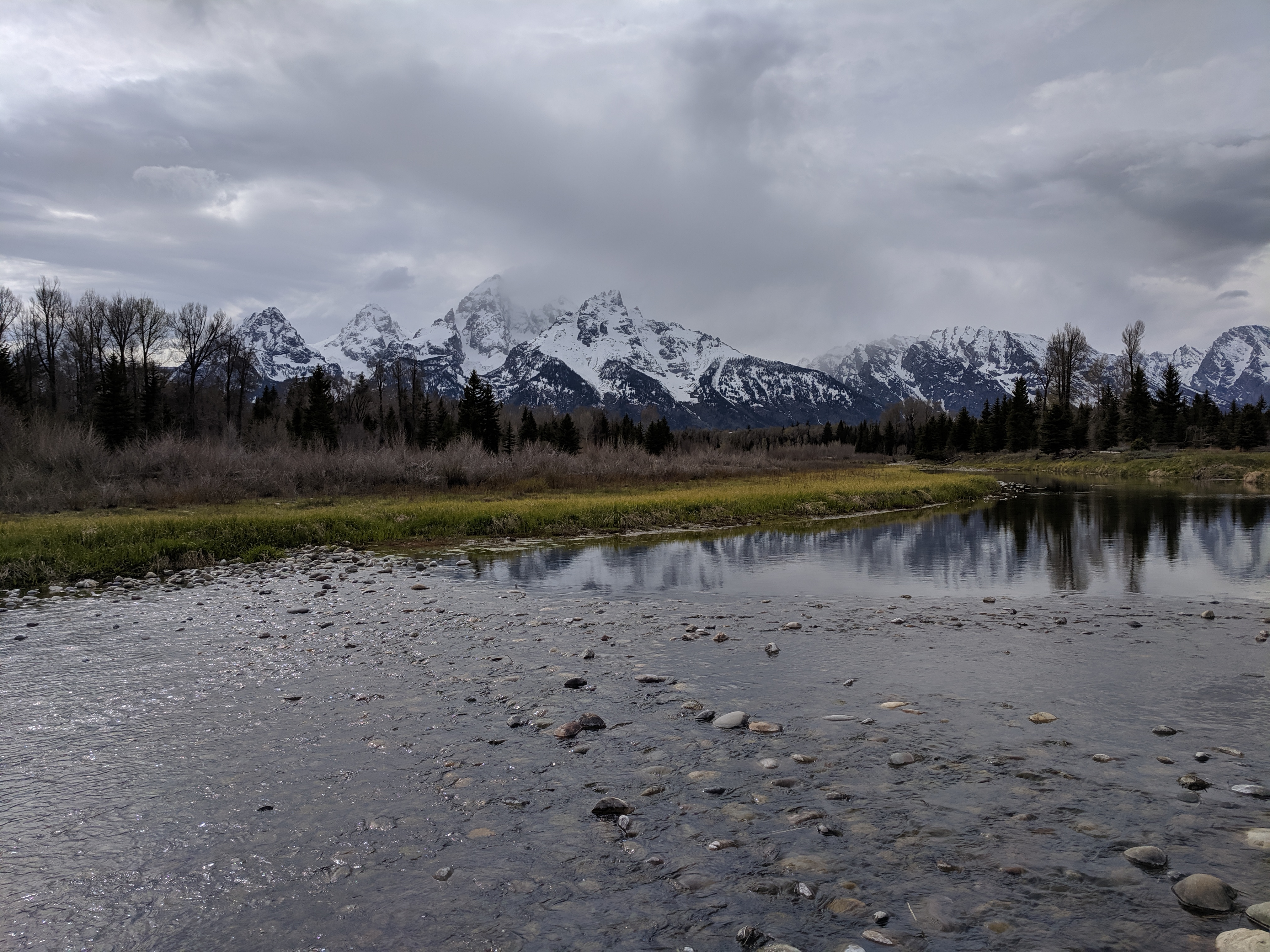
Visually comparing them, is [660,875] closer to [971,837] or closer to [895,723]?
[971,837]

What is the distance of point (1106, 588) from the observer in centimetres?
1548

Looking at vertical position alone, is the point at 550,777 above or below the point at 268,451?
below

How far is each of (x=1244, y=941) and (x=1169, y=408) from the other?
110 m

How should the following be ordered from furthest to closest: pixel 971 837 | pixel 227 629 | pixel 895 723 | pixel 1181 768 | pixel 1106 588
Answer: pixel 1106 588
pixel 227 629
pixel 895 723
pixel 1181 768
pixel 971 837

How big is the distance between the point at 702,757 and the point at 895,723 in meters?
2.26

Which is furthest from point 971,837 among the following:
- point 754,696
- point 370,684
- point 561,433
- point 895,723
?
point 561,433

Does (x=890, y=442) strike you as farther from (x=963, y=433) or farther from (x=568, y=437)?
(x=568, y=437)

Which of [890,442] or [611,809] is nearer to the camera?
[611,809]

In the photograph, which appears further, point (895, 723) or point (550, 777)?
point (895, 723)

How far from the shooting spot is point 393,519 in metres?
27.4

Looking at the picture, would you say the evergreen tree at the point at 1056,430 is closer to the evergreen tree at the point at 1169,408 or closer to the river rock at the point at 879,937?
the evergreen tree at the point at 1169,408

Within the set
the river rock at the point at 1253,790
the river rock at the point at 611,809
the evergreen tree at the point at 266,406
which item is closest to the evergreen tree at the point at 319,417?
the evergreen tree at the point at 266,406

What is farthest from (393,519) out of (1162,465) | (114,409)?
(1162,465)

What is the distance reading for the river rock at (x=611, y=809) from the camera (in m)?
5.61
